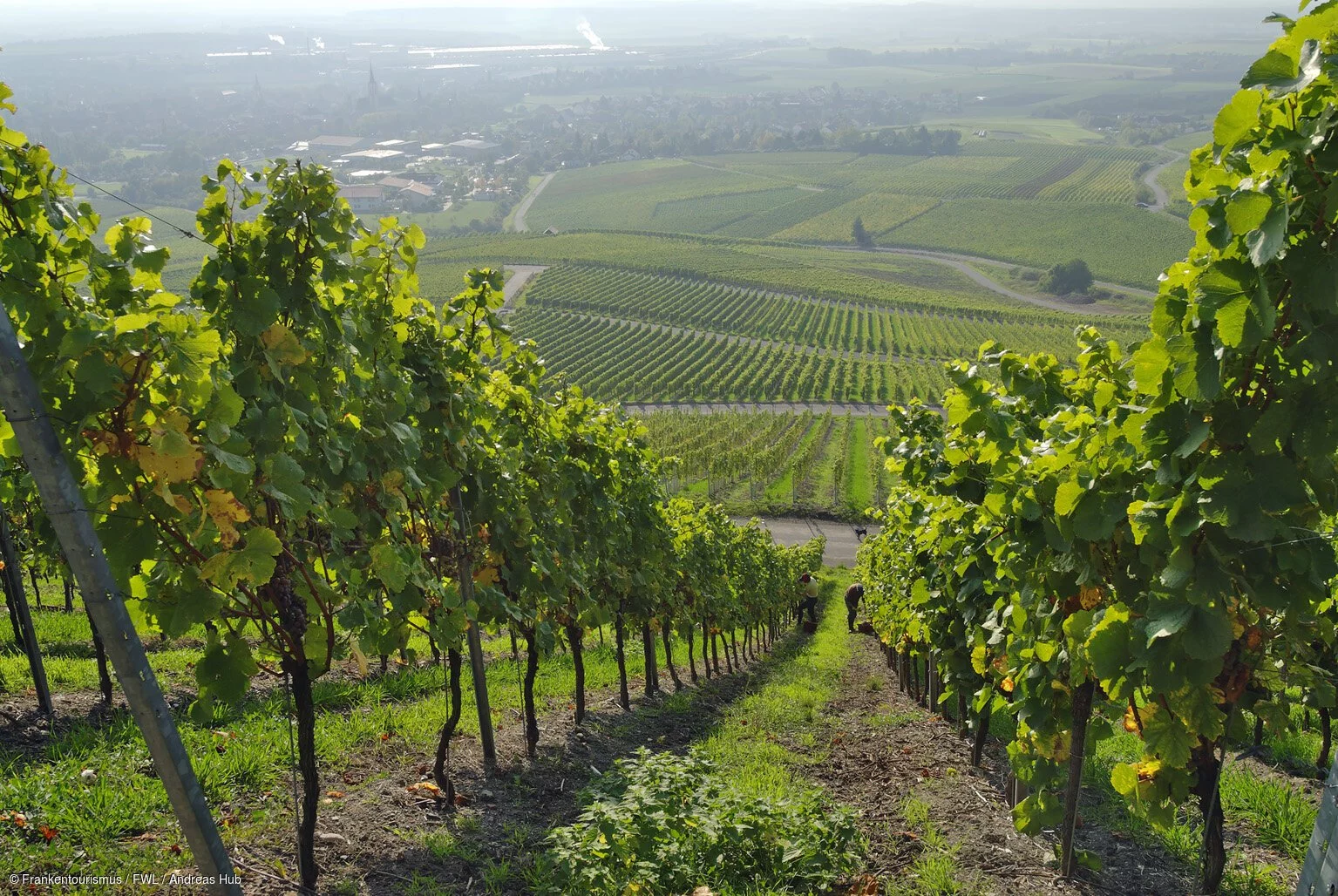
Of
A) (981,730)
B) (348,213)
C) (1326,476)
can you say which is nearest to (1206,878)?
(1326,476)

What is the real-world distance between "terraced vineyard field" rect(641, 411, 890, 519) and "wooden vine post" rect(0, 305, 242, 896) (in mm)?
39878

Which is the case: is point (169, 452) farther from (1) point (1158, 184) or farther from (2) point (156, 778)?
(1) point (1158, 184)

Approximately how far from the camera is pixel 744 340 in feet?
274

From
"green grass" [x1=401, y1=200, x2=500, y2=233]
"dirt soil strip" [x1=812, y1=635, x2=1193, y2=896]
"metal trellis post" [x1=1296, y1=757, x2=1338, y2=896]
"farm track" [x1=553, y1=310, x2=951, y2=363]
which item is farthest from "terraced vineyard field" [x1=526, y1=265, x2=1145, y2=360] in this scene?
"metal trellis post" [x1=1296, y1=757, x2=1338, y2=896]

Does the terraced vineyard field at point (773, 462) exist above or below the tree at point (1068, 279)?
below

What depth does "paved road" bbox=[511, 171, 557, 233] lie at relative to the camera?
5566 inches

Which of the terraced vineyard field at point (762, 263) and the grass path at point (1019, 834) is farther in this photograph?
the terraced vineyard field at point (762, 263)

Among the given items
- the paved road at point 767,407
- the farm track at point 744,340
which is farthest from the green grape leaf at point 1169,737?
the farm track at point 744,340

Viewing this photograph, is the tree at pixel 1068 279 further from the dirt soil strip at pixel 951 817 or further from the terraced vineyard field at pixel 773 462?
the dirt soil strip at pixel 951 817

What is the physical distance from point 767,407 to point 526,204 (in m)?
107

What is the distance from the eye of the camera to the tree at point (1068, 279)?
10525cm

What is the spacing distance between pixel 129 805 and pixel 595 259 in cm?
10935

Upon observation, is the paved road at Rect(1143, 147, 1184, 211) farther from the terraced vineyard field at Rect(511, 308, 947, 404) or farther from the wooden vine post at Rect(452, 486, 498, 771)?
the wooden vine post at Rect(452, 486, 498, 771)

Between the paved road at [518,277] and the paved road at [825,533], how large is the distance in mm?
51285
